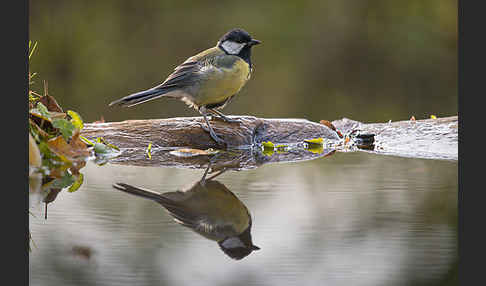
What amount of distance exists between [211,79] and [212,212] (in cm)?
212

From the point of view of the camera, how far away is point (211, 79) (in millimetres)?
4461

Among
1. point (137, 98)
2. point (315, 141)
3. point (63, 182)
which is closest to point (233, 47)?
point (137, 98)

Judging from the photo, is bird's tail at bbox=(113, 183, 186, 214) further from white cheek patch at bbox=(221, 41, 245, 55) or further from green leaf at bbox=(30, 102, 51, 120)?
white cheek patch at bbox=(221, 41, 245, 55)

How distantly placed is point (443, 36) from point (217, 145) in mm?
7731

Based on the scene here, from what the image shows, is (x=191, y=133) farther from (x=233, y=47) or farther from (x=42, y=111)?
(x=42, y=111)

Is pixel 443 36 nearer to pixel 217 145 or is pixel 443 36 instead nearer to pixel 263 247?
pixel 217 145

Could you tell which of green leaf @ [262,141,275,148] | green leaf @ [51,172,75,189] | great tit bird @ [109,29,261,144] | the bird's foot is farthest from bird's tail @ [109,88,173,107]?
green leaf @ [51,172,75,189]

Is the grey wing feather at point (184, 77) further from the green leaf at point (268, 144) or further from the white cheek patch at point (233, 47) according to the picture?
the green leaf at point (268, 144)

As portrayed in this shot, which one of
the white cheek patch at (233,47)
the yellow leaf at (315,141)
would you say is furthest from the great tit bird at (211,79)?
the yellow leaf at (315,141)

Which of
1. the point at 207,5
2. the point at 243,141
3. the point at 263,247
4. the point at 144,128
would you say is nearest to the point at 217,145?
the point at 243,141

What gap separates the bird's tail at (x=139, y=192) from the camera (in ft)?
9.15

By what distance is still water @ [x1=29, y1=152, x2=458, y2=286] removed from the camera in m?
1.81

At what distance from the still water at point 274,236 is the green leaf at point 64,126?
499 millimetres

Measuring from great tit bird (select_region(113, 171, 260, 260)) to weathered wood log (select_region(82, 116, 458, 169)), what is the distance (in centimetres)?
90
